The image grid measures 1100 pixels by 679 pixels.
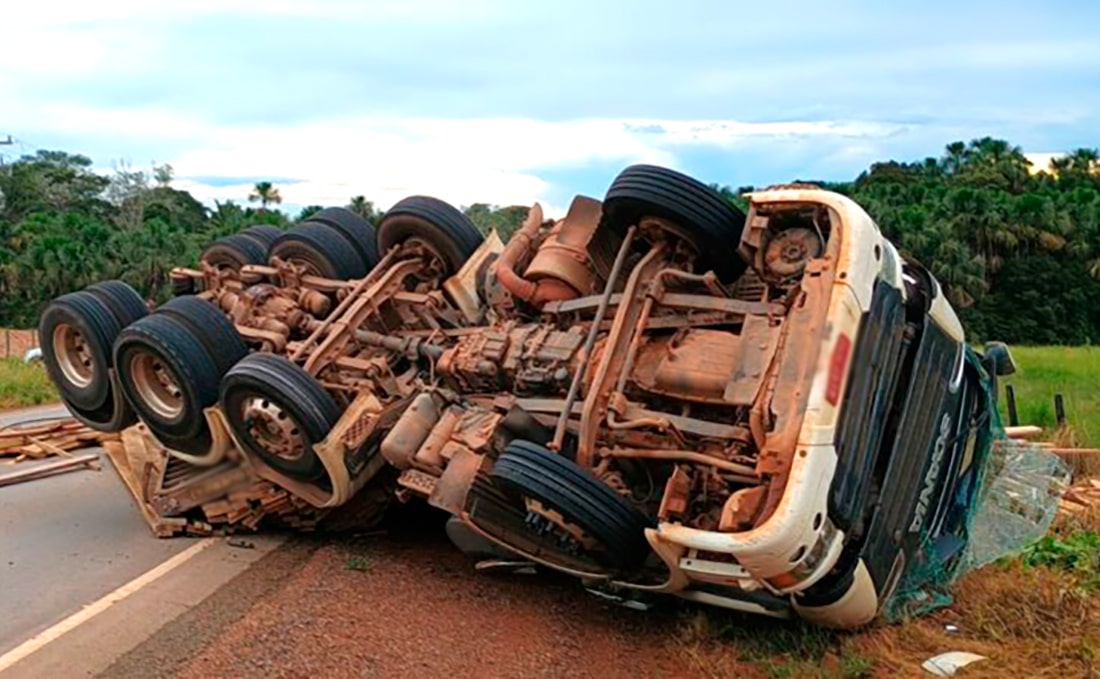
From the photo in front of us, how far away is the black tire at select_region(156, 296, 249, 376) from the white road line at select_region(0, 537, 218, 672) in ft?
3.57

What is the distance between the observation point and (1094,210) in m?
45.0

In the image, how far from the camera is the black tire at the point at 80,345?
265 inches

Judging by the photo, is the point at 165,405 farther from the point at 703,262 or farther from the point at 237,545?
the point at 703,262

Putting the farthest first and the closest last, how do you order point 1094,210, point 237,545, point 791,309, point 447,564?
point 1094,210
point 237,545
point 447,564
point 791,309

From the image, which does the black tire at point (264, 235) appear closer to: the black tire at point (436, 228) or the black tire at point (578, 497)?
the black tire at point (436, 228)

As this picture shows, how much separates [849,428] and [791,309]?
559 mm

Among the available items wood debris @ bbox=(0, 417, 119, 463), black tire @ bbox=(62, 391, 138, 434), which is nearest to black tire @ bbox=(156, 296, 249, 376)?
black tire @ bbox=(62, 391, 138, 434)

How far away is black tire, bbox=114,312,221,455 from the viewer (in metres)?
6.03

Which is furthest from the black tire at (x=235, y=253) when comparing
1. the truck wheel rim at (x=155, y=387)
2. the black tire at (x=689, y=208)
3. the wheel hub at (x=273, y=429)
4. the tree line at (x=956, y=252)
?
the tree line at (x=956, y=252)

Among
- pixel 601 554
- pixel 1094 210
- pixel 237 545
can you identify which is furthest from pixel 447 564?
pixel 1094 210

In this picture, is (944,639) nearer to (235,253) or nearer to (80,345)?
(80,345)

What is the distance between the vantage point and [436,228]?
6.86 m

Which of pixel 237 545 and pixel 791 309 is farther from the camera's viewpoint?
A: pixel 237 545

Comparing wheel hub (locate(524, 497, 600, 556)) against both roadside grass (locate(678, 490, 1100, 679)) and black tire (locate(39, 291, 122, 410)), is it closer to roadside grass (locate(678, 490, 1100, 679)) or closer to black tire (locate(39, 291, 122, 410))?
roadside grass (locate(678, 490, 1100, 679))
